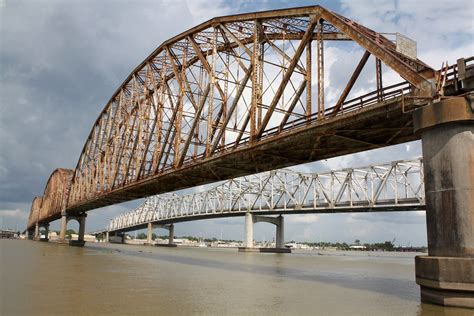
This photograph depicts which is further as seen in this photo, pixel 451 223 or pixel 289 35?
pixel 289 35

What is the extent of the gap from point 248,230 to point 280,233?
461 inches

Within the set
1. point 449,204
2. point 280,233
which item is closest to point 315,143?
point 449,204

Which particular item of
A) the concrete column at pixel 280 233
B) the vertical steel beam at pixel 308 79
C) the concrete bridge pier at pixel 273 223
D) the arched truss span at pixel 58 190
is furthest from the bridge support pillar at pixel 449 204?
the concrete column at pixel 280 233

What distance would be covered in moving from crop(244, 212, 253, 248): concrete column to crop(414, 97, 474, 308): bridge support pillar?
111603 millimetres

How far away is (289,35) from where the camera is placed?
34.2 metres

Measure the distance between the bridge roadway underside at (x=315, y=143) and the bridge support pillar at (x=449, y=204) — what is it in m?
2.04

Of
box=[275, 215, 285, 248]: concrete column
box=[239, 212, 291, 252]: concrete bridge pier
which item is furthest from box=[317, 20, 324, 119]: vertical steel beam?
box=[275, 215, 285, 248]: concrete column

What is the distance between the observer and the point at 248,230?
131125 mm

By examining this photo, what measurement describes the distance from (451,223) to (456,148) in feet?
10.0

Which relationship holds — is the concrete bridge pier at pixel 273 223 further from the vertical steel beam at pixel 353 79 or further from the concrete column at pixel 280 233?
the vertical steel beam at pixel 353 79

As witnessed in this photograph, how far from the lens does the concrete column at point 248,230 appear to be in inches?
5039

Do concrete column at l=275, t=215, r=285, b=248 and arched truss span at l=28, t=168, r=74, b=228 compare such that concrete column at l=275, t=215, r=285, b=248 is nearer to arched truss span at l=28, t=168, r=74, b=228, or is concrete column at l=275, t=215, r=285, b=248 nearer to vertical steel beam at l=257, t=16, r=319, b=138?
arched truss span at l=28, t=168, r=74, b=228

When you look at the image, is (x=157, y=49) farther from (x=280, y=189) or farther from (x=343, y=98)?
(x=280, y=189)

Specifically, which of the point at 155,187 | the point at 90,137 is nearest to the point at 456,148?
the point at 155,187
